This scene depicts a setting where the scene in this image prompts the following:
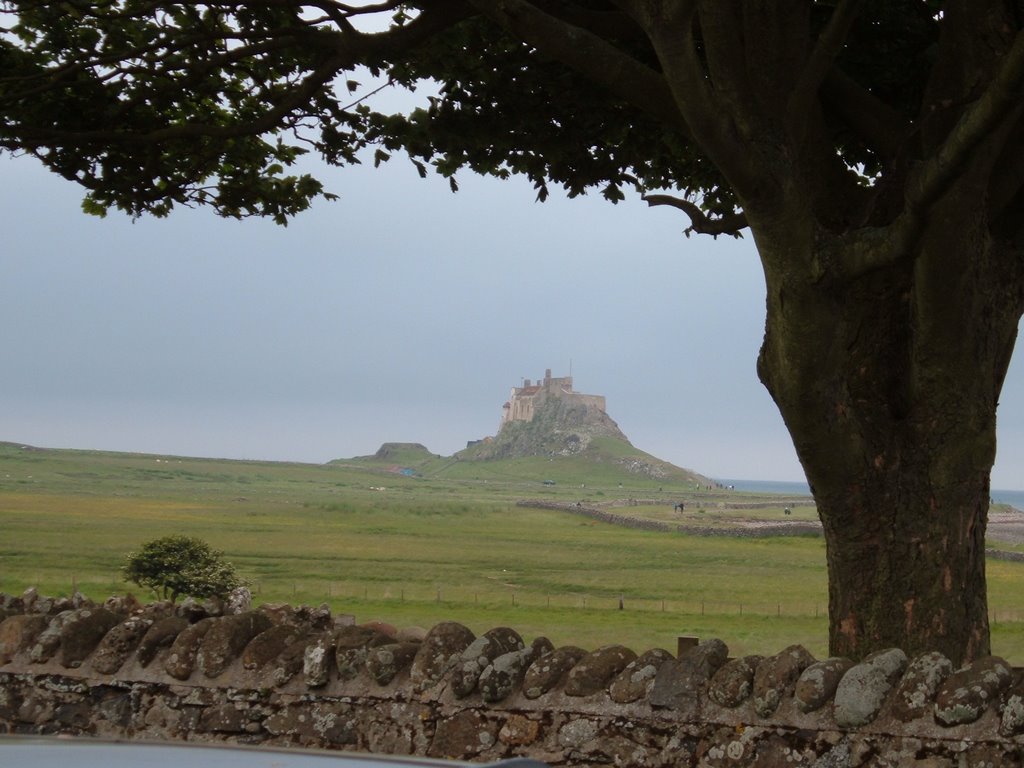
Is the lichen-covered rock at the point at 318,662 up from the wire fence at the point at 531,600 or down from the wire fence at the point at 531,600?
up

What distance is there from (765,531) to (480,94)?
4396 centimetres

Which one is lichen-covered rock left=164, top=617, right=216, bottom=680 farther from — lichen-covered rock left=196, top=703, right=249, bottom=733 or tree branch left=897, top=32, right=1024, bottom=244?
tree branch left=897, top=32, right=1024, bottom=244

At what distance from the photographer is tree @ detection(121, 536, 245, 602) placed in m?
22.0

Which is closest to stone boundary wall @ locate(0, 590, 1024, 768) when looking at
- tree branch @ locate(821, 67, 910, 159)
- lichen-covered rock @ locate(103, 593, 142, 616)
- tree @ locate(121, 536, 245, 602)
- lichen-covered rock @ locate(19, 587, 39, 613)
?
lichen-covered rock @ locate(19, 587, 39, 613)

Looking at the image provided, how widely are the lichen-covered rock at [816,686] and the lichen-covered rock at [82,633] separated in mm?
4670

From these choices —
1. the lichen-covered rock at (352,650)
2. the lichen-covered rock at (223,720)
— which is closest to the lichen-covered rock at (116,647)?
the lichen-covered rock at (223,720)

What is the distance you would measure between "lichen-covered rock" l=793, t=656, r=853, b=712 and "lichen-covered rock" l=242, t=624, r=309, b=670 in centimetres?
328

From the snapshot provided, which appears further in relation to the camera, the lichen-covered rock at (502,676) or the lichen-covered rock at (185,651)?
the lichen-covered rock at (185,651)

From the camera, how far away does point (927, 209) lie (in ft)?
21.7

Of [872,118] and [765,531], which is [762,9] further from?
[765,531]

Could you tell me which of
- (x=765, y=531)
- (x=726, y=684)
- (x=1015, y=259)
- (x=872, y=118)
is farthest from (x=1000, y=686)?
(x=765, y=531)

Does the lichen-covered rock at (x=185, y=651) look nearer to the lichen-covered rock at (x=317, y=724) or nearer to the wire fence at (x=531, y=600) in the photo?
the lichen-covered rock at (x=317, y=724)

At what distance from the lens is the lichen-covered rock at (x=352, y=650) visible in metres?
6.79

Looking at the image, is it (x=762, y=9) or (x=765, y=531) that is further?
(x=765, y=531)
